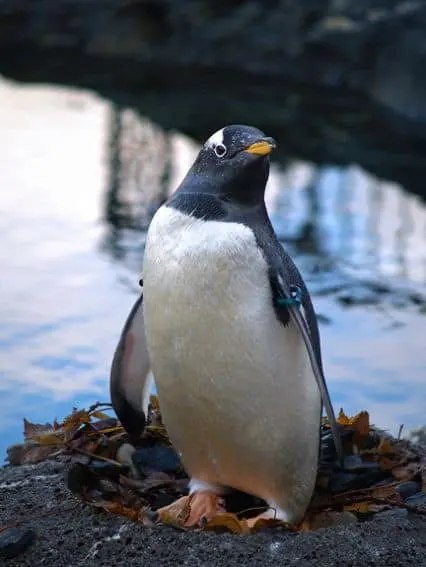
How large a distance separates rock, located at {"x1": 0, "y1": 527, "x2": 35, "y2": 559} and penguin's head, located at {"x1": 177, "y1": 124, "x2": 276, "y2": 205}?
2.24 feet

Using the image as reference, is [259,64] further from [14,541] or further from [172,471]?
[14,541]

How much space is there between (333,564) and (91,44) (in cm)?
918

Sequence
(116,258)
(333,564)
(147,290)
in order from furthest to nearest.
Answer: (116,258), (147,290), (333,564)

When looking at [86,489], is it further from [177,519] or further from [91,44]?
[91,44]

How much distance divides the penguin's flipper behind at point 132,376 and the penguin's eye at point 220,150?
37 cm

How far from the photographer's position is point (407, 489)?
7.68 ft

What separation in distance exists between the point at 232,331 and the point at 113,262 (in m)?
3.08

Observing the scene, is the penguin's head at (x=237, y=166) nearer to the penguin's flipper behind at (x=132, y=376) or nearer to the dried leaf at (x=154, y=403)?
the penguin's flipper behind at (x=132, y=376)

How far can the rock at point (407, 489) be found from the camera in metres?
2.34

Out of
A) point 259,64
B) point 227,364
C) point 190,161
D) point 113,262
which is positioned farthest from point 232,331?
point 259,64

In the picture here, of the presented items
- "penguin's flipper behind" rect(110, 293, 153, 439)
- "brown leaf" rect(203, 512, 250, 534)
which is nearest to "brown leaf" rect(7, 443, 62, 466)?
"penguin's flipper behind" rect(110, 293, 153, 439)

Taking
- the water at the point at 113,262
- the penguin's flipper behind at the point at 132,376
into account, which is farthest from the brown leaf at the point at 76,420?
the water at the point at 113,262

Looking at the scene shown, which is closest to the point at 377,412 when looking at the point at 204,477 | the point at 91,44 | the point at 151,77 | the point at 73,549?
the point at 204,477

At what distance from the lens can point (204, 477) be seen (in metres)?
2.25
